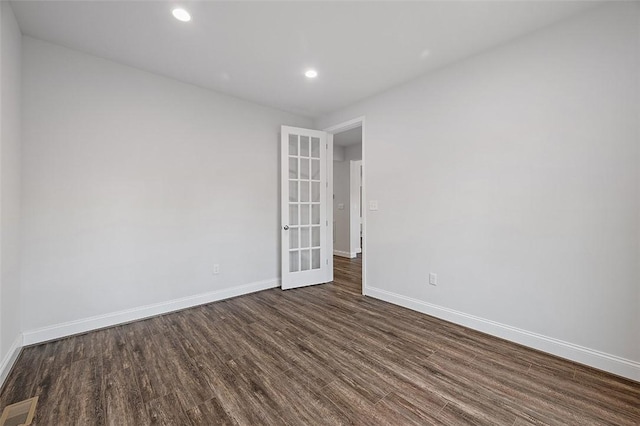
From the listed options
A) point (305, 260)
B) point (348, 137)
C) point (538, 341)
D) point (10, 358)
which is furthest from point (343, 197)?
point (10, 358)

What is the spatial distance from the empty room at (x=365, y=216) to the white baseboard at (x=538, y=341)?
14 millimetres

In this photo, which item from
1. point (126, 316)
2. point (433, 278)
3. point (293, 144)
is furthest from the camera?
point (293, 144)

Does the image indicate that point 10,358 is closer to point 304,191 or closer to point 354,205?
point 304,191

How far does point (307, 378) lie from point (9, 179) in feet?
8.85

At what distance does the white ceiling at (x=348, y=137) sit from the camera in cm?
507

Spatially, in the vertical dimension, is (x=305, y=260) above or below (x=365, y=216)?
below

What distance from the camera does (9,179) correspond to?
6.41 feet

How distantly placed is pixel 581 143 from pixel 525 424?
79.4 inches

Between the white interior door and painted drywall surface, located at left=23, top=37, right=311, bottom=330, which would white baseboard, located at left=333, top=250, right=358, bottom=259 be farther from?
painted drywall surface, located at left=23, top=37, right=311, bottom=330

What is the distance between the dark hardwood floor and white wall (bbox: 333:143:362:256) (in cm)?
365

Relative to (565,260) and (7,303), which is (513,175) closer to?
(565,260)

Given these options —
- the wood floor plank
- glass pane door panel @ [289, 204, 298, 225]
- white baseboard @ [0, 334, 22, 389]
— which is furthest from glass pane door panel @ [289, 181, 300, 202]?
white baseboard @ [0, 334, 22, 389]

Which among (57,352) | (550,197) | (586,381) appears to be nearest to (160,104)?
(57,352)

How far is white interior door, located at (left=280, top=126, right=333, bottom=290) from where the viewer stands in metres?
3.85
